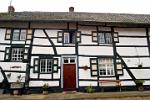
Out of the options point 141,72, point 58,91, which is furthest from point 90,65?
point 141,72

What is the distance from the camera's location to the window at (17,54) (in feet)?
44.6

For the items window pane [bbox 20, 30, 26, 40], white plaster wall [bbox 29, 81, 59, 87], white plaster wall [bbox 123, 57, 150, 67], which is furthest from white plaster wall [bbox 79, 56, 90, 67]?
window pane [bbox 20, 30, 26, 40]

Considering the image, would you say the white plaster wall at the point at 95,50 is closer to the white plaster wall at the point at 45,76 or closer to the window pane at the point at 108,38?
the window pane at the point at 108,38

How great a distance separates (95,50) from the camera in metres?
14.1

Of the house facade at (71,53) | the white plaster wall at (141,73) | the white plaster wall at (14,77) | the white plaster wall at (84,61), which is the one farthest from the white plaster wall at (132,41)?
the white plaster wall at (14,77)

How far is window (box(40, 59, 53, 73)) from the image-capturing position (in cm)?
1353

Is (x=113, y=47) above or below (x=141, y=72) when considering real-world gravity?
above

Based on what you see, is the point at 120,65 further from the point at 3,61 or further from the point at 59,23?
the point at 3,61

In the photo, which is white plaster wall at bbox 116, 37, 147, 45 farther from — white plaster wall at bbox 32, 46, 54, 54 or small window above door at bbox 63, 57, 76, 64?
white plaster wall at bbox 32, 46, 54, 54

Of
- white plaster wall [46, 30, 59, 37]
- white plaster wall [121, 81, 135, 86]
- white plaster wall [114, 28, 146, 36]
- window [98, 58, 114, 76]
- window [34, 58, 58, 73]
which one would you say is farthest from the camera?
white plaster wall [114, 28, 146, 36]

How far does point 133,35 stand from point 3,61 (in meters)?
9.23

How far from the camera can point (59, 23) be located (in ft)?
46.8

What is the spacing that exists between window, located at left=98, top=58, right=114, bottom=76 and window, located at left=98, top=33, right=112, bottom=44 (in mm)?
1259

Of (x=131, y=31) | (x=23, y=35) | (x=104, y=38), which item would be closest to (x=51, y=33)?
(x=23, y=35)
